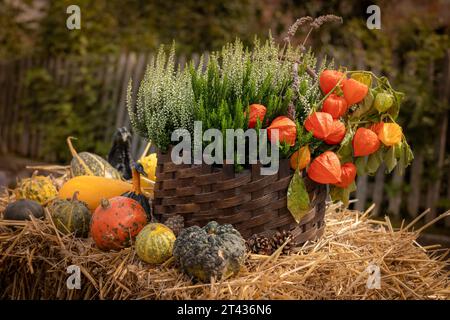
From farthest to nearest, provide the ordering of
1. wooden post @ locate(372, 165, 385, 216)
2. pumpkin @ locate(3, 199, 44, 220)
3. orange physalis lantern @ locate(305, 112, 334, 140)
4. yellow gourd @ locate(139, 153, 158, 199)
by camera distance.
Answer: wooden post @ locate(372, 165, 385, 216) < yellow gourd @ locate(139, 153, 158, 199) < pumpkin @ locate(3, 199, 44, 220) < orange physalis lantern @ locate(305, 112, 334, 140)

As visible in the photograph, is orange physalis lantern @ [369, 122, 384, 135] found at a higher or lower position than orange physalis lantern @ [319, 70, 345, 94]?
lower

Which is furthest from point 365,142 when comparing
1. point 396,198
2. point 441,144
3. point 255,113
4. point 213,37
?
point 213,37

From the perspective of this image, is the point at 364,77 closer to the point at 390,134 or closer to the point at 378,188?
the point at 390,134

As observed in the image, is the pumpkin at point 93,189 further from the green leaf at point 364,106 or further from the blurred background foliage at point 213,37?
the blurred background foliage at point 213,37

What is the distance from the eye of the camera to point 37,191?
9.34 ft

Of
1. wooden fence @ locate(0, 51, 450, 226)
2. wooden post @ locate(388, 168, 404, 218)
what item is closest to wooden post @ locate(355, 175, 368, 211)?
wooden fence @ locate(0, 51, 450, 226)

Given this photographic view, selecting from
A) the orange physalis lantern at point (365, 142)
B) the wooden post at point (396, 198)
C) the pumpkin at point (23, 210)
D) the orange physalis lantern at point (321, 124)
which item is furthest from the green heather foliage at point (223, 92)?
the wooden post at point (396, 198)

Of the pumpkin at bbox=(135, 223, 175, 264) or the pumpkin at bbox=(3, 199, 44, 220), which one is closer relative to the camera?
the pumpkin at bbox=(135, 223, 175, 264)

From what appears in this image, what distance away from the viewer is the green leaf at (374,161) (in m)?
2.22

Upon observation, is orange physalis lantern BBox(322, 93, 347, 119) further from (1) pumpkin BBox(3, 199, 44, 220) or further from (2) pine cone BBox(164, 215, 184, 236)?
(1) pumpkin BBox(3, 199, 44, 220)

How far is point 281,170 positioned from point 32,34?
269 inches

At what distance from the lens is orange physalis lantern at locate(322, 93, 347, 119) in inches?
84.4

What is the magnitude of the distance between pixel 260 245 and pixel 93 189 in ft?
2.83

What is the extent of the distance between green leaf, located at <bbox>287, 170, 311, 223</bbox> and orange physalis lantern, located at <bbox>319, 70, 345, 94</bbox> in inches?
13.0
